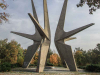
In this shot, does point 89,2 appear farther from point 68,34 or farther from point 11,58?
point 11,58

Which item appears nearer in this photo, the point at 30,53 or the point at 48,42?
the point at 48,42

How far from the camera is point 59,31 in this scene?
662 inches

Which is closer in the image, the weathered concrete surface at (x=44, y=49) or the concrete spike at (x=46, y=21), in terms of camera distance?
the weathered concrete surface at (x=44, y=49)

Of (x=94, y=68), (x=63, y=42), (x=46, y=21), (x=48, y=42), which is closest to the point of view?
(x=94, y=68)

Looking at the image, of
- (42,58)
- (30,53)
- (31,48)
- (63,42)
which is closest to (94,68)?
(63,42)

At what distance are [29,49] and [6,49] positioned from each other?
726 cm

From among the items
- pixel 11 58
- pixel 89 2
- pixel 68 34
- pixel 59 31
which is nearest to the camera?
pixel 89 2

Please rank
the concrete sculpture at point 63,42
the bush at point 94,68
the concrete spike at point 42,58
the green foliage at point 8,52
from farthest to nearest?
the green foliage at point 8,52 → the concrete sculpture at point 63,42 → the bush at point 94,68 → the concrete spike at point 42,58

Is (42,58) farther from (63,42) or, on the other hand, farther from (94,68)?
(94,68)

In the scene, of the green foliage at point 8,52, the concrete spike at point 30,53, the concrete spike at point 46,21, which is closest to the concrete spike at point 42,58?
the concrete spike at point 30,53

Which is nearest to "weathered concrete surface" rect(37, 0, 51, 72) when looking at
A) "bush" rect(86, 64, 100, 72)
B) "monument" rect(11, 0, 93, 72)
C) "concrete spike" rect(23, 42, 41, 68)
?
"monument" rect(11, 0, 93, 72)

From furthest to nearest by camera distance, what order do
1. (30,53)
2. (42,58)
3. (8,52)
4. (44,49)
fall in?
1. (8,52)
2. (30,53)
3. (44,49)
4. (42,58)

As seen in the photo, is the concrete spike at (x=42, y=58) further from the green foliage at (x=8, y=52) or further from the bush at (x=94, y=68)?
the green foliage at (x=8, y=52)

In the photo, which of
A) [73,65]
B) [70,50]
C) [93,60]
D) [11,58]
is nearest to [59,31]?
[70,50]
